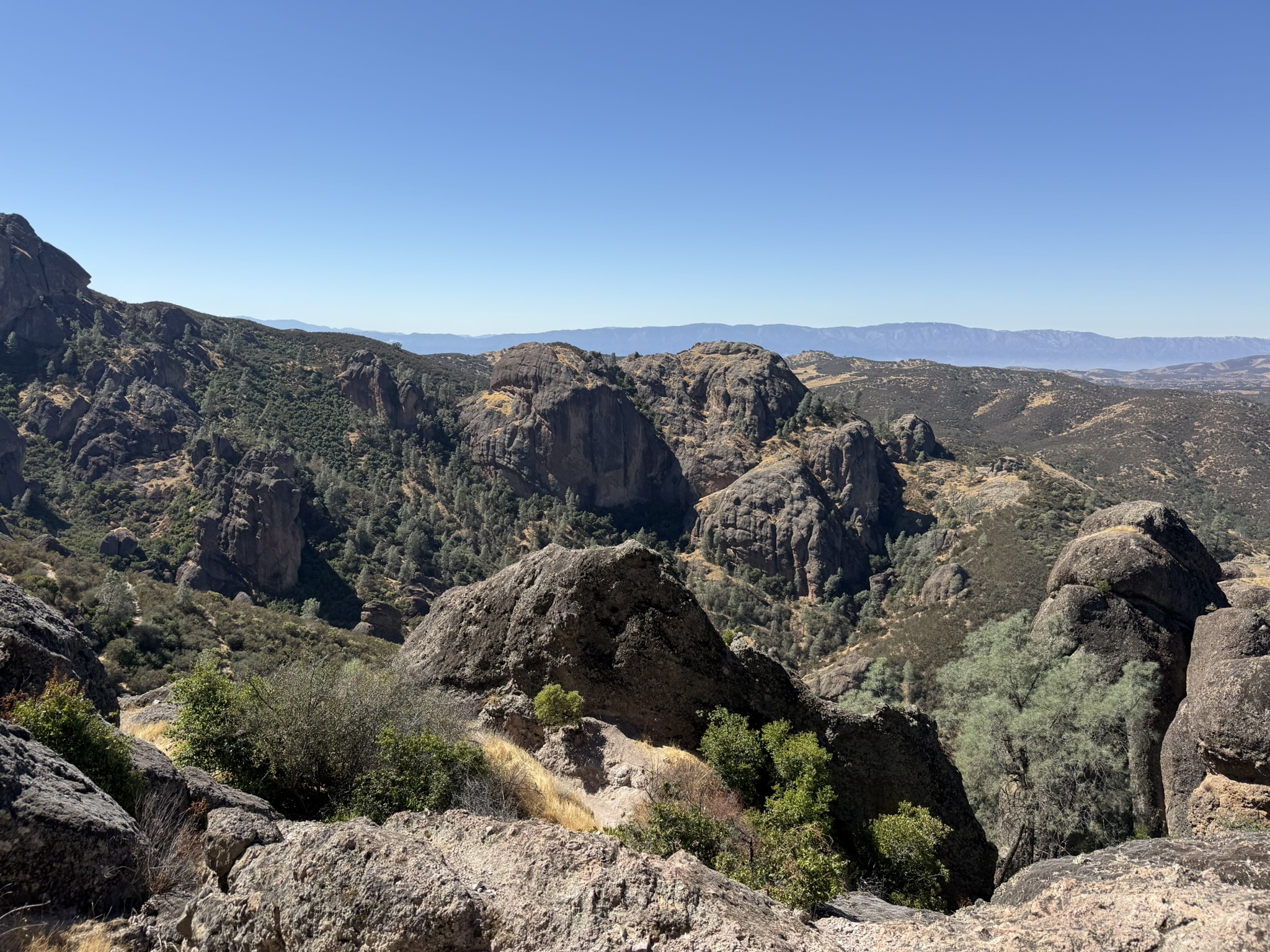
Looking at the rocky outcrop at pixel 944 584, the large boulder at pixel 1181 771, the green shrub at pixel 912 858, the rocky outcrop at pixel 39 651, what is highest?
the rocky outcrop at pixel 39 651

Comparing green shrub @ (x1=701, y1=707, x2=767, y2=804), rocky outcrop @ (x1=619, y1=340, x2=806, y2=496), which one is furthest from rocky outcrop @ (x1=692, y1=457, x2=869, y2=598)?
green shrub @ (x1=701, y1=707, x2=767, y2=804)

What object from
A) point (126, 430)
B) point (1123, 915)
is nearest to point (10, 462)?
point (126, 430)

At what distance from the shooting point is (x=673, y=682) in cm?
1617

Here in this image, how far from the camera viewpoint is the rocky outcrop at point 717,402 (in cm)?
10862

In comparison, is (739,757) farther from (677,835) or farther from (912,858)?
(677,835)

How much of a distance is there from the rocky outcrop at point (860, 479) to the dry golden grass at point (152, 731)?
307 feet

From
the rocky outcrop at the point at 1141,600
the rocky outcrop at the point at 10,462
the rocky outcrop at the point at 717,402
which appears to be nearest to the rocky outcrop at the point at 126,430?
the rocky outcrop at the point at 10,462

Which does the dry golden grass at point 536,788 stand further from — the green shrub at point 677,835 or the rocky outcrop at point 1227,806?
the rocky outcrop at point 1227,806

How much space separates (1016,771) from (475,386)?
122 metres

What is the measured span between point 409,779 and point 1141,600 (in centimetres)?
2947

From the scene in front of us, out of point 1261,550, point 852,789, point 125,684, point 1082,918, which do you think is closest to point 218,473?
point 125,684

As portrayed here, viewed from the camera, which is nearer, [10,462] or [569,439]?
[10,462]

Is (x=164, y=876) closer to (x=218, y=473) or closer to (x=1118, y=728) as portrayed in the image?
(x=1118, y=728)

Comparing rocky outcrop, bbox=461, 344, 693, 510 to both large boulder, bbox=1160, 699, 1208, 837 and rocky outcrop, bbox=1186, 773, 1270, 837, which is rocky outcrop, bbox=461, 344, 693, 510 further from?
rocky outcrop, bbox=1186, 773, 1270, 837
